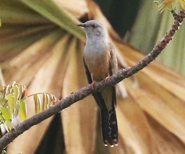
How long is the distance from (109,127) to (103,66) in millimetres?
580

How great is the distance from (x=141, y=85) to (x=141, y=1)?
2.63 feet

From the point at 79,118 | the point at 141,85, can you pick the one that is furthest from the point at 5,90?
the point at 141,85

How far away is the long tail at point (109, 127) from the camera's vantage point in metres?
3.04

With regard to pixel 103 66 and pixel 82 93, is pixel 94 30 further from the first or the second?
pixel 82 93

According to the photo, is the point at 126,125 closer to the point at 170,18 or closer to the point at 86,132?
the point at 86,132

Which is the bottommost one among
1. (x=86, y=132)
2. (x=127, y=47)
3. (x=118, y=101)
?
(x=86, y=132)

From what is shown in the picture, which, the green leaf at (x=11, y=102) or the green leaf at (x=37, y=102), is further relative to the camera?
the green leaf at (x=37, y=102)

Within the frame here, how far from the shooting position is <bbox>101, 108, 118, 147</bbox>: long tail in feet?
9.97

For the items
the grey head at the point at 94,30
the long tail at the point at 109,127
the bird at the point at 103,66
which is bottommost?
the long tail at the point at 109,127

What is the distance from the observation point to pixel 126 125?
328 centimetres

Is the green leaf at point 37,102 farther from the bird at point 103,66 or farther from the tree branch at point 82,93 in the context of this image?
the bird at point 103,66

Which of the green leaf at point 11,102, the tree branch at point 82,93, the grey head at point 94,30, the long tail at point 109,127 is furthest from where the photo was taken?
the long tail at point 109,127

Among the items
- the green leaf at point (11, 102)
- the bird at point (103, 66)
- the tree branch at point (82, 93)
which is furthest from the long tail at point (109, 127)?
the green leaf at point (11, 102)

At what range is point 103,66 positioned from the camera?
2752mm
